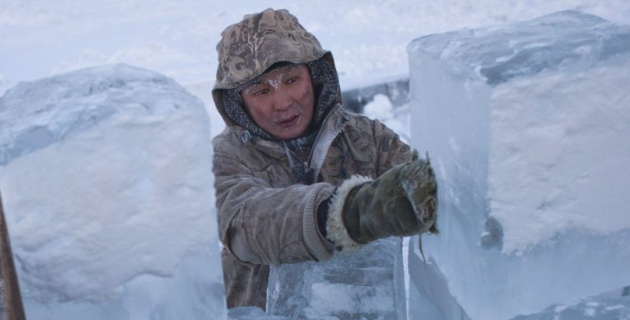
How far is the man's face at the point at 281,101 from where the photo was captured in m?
2.17

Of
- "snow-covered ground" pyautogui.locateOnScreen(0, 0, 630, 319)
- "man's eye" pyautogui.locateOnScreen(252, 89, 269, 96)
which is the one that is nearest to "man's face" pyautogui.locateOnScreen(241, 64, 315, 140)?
"man's eye" pyautogui.locateOnScreen(252, 89, 269, 96)

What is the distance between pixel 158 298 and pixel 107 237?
0.15 m

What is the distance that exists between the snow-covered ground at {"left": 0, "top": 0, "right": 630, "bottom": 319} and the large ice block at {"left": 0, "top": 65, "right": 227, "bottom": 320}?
11.3 feet

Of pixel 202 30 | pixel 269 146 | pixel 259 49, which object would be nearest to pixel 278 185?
pixel 269 146

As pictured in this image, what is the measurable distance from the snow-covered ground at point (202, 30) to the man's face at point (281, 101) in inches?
93.5

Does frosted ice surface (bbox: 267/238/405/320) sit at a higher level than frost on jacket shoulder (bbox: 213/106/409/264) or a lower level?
lower

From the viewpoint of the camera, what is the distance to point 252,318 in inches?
56.6

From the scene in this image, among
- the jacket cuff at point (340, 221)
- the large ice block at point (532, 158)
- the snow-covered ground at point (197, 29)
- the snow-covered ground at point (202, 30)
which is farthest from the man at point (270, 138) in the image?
the snow-covered ground at point (197, 29)

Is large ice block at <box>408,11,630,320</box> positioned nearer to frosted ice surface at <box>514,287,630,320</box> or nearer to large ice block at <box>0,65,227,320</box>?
frosted ice surface at <box>514,287,630,320</box>

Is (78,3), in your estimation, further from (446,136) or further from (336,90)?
(446,136)

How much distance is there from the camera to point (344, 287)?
1624 mm

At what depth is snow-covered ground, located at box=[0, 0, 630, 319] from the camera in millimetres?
5730

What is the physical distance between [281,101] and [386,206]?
0.93 metres

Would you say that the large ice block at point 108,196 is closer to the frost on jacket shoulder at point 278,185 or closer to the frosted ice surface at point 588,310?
the frost on jacket shoulder at point 278,185
